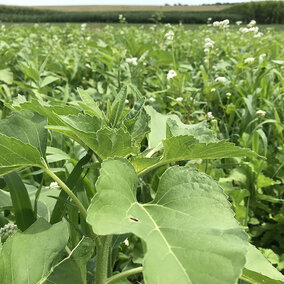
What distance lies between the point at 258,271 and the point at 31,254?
55cm

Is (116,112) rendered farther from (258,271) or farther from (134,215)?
(258,271)

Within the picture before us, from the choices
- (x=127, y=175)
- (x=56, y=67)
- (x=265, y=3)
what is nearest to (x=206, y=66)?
(x=56, y=67)

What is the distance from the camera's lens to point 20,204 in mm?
1131

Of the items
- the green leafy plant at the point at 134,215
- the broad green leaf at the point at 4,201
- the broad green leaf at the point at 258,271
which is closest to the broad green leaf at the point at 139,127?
the green leafy plant at the point at 134,215

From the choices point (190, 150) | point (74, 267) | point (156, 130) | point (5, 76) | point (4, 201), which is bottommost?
point (5, 76)

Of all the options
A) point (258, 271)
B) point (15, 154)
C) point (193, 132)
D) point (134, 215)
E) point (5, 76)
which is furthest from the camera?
point (5, 76)

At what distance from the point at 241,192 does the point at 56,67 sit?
2.50 meters

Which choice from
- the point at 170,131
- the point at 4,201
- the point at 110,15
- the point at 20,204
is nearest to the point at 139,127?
the point at 170,131

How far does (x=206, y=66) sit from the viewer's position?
3.73 meters

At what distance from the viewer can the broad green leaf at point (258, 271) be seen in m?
0.88

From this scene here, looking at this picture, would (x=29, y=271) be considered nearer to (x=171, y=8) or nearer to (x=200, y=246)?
(x=200, y=246)

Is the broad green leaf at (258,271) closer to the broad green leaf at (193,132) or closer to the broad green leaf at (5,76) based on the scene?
the broad green leaf at (193,132)

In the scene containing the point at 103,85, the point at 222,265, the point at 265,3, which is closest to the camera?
the point at 222,265

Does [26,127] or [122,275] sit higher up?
[26,127]
